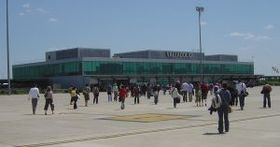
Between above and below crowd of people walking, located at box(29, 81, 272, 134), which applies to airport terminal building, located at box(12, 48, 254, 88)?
above

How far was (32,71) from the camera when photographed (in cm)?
12512

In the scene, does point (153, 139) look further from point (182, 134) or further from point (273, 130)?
point (273, 130)

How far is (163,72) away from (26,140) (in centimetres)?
10405

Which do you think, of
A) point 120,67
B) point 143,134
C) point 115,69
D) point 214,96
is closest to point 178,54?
point 120,67

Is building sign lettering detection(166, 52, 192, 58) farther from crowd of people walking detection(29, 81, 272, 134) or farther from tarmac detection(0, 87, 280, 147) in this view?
tarmac detection(0, 87, 280, 147)

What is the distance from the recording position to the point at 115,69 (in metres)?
110

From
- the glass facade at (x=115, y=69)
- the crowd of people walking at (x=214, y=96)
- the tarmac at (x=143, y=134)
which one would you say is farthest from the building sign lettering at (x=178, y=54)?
the tarmac at (x=143, y=134)

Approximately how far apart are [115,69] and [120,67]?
131 centimetres

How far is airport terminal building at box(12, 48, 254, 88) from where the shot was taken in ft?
349

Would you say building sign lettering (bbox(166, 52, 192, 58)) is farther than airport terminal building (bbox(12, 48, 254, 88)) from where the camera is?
Yes

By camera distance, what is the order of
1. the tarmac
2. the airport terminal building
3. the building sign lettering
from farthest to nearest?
the building sign lettering
the airport terminal building
the tarmac

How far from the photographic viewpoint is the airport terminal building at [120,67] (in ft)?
349

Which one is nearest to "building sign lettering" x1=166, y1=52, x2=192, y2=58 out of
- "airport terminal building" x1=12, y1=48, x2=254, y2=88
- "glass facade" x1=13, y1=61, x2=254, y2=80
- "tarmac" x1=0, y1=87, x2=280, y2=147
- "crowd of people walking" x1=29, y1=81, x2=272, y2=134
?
"airport terminal building" x1=12, y1=48, x2=254, y2=88

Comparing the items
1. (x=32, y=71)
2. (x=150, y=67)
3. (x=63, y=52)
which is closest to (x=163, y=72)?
(x=150, y=67)
